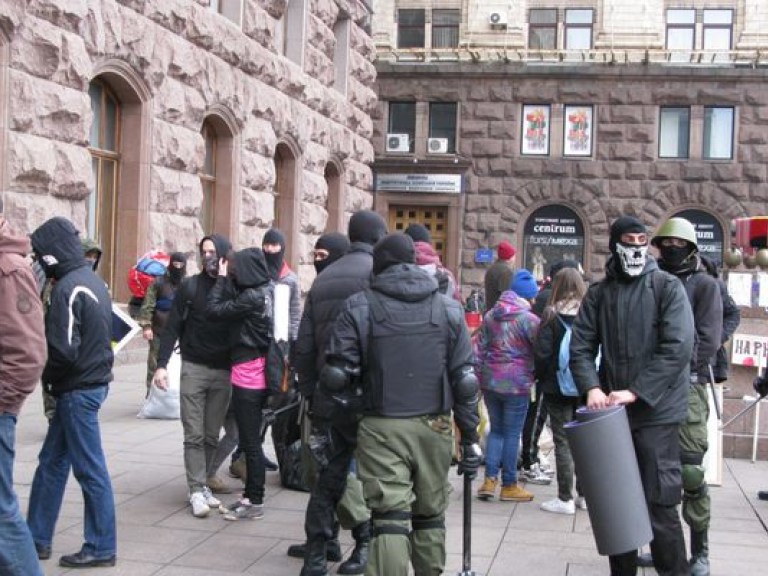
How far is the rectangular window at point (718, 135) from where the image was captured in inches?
1028

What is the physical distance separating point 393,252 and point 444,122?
2224cm

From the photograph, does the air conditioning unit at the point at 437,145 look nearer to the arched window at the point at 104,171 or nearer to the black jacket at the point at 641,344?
the arched window at the point at 104,171

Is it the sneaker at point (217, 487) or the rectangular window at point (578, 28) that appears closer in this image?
the sneaker at point (217, 487)

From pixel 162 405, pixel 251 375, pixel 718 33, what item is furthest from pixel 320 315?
pixel 718 33

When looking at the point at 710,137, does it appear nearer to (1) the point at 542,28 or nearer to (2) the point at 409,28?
(1) the point at 542,28

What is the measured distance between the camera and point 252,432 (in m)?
7.26

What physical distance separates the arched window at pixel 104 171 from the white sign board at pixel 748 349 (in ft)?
28.3

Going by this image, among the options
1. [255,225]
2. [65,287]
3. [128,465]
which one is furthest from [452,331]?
[255,225]

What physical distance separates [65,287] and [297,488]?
119 inches

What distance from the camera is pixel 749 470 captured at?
9828mm

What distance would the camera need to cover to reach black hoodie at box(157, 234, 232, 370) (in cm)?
746

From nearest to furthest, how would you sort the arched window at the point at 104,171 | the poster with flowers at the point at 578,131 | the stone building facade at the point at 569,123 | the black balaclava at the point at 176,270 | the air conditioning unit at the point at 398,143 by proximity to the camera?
the black balaclava at the point at 176,270 → the arched window at the point at 104,171 → the stone building facade at the point at 569,123 → the poster with flowers at the point at 578,131 → the air conditioning unit at the point at 398,143

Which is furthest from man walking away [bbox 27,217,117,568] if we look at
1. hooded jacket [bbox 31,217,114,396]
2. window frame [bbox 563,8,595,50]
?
window frame [bbox 563,8,595,50]

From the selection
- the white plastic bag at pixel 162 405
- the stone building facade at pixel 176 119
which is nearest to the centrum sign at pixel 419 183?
the stone building facade at pixel 176 119
